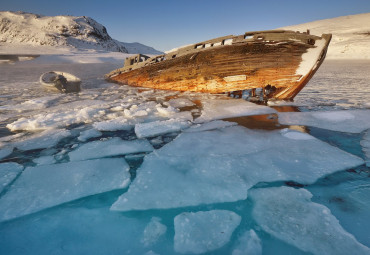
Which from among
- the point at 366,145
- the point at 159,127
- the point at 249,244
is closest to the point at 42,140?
the point at 159,127

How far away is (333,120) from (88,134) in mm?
4207

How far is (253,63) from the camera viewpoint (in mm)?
5062

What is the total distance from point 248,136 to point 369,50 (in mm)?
40650

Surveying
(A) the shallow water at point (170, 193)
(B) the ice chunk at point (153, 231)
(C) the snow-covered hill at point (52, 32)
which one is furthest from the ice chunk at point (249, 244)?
(C) the snow-covered hill at point (52, 32)

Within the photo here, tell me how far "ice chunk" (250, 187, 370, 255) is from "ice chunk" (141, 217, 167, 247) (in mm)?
734

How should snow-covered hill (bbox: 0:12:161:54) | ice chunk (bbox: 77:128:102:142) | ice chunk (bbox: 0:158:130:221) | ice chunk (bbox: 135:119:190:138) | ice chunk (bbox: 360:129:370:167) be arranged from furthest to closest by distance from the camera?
snow-covered hill (bbox: 0:12:161:54) → ice chunk (bbox: 135:119:190:138) → ice chunk (bbox: 77:128:102:142) → ice chunk (bbox: 360:129:370:167) → ice chunk (bbox: 0:158:130:221)

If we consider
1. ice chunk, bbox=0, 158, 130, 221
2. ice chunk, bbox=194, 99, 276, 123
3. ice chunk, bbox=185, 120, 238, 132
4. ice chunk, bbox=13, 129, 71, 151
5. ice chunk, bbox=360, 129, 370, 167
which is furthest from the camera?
ice chunk, bbox=194, 99, 276, 123

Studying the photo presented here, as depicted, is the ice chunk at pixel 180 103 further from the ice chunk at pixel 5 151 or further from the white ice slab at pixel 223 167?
the ice chunk at pixel 5 151

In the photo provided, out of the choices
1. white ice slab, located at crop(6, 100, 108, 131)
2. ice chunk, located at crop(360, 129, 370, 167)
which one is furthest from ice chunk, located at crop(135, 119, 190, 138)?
ice chunk, located at crop(360, 129, 370, 167)

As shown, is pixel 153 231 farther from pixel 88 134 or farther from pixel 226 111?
pixel 226 111

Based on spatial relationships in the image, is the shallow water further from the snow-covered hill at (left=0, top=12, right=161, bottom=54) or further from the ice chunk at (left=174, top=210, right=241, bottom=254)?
the snow-covered hill at (left=0, top=12, right=161, bottom=54)

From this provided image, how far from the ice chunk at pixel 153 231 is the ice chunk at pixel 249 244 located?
520 mm

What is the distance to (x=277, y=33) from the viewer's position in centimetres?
470

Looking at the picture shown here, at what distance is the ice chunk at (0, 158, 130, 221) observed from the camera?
1610 mm
